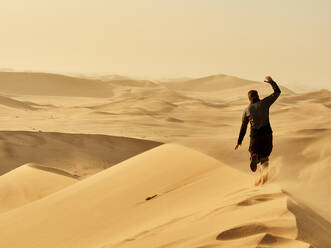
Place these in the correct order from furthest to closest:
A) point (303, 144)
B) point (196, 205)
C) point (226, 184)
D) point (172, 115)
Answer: point (172, 115) → point (303, 144) → point (226, 184) → point (196, 205)

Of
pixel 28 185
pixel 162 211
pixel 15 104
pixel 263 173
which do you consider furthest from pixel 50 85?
pixel 263 173

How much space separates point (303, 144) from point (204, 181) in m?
2.65

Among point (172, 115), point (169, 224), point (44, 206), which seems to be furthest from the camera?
point (172, 115)

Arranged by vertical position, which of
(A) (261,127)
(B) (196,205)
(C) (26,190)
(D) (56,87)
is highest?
(A) (261,127)

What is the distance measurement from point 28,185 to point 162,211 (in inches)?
158

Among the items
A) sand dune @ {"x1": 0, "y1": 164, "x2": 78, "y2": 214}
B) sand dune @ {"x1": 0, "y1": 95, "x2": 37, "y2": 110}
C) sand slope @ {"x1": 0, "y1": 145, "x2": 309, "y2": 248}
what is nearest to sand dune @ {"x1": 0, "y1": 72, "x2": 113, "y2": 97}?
sand dune @ {"x1": 0, "y1": 95, "x2": 37, "y2": 110}

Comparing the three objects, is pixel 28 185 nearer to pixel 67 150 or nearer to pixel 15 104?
pixel 67 150

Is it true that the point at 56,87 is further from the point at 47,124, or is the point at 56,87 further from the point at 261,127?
the point at 261,127

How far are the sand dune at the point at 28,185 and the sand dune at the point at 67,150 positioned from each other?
8.13 ft

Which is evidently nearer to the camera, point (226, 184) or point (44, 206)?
point (226, 184)

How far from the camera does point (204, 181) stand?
235 inches

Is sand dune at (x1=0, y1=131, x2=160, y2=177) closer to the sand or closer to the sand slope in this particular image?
the sand

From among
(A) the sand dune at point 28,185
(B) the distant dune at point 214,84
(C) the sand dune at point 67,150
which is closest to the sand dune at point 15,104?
(C) the sand dune at point 67,150

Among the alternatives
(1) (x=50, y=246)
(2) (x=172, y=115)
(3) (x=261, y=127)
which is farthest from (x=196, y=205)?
(2) (x=172, y=115)
